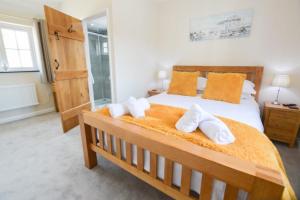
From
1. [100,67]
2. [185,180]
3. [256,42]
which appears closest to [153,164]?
[185,180]

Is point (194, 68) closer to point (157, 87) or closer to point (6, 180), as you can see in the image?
point (157, 87)

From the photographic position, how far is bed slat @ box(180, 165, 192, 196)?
88 centimetres

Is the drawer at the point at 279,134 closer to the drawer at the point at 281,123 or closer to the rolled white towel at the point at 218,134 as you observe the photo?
the drawer at the point at 281,123

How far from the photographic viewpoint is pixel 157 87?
3689mm

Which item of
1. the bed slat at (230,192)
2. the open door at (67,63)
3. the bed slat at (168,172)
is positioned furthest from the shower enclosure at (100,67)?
the bed slat at (230,192)

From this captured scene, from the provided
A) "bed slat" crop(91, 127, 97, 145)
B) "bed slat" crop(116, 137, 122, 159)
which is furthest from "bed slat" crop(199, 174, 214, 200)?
"bed slat" crop(91, 127, 97, 145)

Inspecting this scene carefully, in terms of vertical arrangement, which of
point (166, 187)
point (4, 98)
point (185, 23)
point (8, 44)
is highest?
point (185, 23)

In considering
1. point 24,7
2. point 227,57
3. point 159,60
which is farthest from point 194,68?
point 24,7

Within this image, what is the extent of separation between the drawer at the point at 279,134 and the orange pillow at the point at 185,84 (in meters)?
1.20

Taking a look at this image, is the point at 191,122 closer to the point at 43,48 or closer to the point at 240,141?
the point at 240,141

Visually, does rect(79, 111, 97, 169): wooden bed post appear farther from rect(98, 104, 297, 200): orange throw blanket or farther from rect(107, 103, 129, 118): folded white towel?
rect(98, 104, 297, 200): orange throw blanket

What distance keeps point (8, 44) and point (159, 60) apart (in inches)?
121

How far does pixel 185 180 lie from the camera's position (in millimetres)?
909

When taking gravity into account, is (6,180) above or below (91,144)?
below
